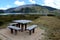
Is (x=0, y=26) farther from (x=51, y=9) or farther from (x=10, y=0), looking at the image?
(x=51, y=9)

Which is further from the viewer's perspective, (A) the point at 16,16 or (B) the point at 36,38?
(A) the point at 16,16

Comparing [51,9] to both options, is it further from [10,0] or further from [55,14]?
[10,0]

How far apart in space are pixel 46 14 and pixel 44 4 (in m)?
0.76

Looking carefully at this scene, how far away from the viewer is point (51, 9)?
7688 millimetres

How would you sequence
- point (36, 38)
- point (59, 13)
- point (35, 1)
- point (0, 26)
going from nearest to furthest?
point (36, 38) < point (0, 26) < point (35, 1) < point (59, 13)

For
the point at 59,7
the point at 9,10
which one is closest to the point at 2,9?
the point at 9,10

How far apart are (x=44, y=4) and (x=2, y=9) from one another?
106 inches

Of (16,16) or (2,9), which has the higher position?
(2,9)

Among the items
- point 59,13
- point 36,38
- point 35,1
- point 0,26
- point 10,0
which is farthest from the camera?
point 59,13

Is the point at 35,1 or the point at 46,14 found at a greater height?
the point at 35,1

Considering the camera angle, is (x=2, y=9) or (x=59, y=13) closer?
(x=2, y=9)

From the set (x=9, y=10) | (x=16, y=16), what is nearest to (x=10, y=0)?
(x=9, y=10)

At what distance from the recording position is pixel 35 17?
7.96 m

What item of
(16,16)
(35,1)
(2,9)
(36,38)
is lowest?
(36,38)
